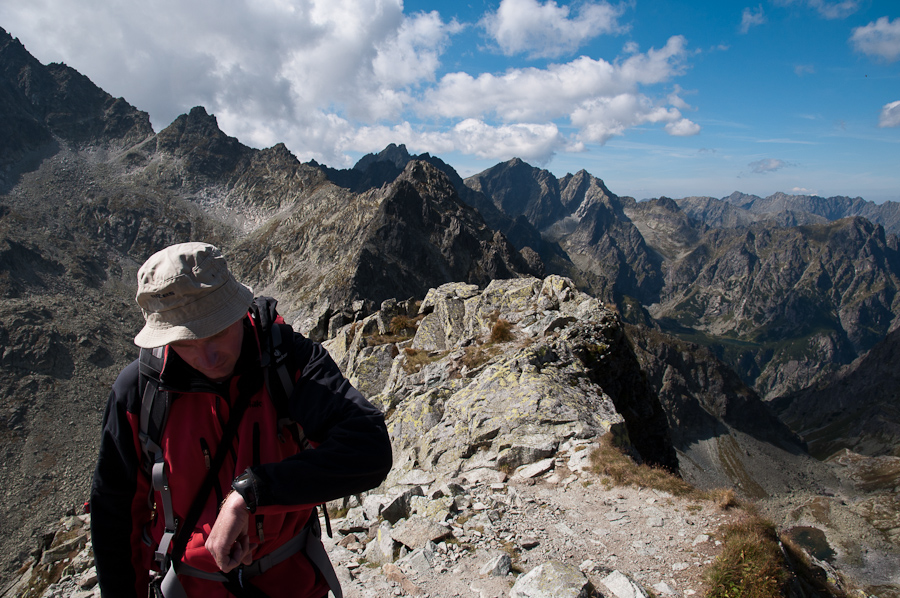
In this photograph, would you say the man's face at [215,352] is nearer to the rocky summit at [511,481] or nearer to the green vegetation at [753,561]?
the rocky summit at [511,481]

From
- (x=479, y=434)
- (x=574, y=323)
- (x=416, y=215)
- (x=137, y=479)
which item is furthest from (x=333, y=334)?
(x=416, y=215)

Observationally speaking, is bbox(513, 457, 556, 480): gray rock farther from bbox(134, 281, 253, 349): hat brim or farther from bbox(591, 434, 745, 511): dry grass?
bbox(134, 281, 253, 349): hat brim

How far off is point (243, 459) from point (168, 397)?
29.2 inches

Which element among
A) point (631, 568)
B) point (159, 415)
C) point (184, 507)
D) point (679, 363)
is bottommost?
point (679, 363)

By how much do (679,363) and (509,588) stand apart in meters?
217

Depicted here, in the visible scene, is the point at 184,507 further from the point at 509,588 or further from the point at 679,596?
the point at 679,596

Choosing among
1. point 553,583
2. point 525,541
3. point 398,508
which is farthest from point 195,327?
point 398,508

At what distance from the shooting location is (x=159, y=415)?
132 inches

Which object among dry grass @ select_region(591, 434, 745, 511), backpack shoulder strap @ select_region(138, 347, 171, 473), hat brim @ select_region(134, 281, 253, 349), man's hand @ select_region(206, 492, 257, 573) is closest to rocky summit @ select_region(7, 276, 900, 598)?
dry grass @ select_region(591, 434, 745, 511)

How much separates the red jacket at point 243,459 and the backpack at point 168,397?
0.20 feet

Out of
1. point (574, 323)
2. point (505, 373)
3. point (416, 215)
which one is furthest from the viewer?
point (416, 215)

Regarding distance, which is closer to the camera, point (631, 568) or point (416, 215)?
point (631, 568)

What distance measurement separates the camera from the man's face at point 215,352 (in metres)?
3.27

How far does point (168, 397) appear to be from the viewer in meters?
3.36
